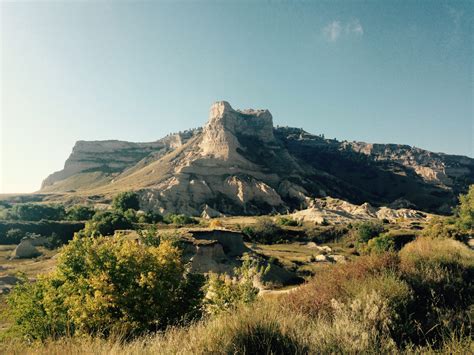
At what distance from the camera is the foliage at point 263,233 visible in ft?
242

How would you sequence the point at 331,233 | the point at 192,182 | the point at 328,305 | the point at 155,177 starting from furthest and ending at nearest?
the point at 155,177 < the point at 192,182 < the point at 331,233 < the point at 328,305

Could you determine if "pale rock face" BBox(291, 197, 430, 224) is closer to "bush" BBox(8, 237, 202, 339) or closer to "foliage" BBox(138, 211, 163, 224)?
"foliage" BBox(138, 211, 163, 224)

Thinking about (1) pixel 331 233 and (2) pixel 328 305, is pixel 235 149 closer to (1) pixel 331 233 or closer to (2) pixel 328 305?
(1) pixel 331 233

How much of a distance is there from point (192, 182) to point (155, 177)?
22019 mm

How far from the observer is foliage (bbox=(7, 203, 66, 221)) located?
85000 mm

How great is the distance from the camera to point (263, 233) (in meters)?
74.8

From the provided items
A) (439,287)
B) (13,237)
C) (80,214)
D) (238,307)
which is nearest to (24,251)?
(13,237)

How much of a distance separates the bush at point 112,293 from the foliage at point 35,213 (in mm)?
83711

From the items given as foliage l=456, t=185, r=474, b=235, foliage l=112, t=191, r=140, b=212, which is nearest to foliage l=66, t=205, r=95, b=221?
foliage l=112, t=191, r=140, b=212

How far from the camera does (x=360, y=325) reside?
627 centimetres

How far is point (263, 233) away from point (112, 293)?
66.4m

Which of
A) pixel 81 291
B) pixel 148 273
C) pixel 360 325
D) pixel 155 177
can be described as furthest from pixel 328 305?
pixel 155 177

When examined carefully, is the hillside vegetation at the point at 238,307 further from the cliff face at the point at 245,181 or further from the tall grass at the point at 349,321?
the cliff face at the point at 245,181

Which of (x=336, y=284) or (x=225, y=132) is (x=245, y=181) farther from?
(x=336, y=284)
